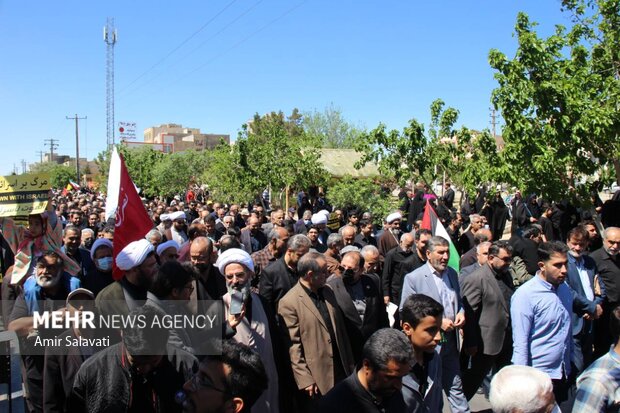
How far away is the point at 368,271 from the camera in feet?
21.9

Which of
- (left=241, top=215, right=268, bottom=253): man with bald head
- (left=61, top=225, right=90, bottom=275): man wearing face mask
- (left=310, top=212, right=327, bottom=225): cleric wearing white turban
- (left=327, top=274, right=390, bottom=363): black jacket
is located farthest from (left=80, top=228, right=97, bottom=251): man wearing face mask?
(left=327, top=274, right=390, bottom=363): black jacket

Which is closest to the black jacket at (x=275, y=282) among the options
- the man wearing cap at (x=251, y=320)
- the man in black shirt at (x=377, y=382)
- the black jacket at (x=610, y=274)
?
the man wearing cap at (x=251, y=320)

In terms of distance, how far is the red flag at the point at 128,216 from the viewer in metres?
5.88

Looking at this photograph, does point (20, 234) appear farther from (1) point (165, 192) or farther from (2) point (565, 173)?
(1) point (165, 192)

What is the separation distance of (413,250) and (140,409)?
221 inches

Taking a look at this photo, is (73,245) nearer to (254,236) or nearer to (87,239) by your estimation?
(87,239)

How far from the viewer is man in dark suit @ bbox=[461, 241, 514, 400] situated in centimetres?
591

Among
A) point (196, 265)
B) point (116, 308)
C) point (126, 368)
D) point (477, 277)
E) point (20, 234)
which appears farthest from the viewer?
point (20, 234)

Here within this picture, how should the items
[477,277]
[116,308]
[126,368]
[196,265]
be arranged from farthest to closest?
1. [477,277]
2. [196,265]
3. [116,308]
4. [126,368]


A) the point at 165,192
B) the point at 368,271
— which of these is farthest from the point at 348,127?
the point at 368,271

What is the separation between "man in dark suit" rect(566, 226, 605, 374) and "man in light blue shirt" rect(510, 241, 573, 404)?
1.07 m

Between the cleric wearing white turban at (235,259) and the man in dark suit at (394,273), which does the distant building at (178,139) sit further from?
the cleric wearing white turban at (235,259)

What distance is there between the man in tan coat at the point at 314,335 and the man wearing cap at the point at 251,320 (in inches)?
8.2

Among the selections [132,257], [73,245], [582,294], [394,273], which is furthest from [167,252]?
[582,294]
